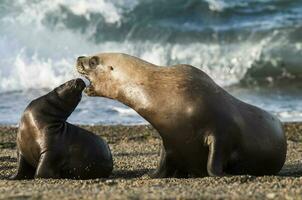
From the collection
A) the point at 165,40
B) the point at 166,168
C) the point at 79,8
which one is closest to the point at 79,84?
the point at 166,168

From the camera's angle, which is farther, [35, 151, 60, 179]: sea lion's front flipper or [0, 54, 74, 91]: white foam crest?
[0, 54, 74, 91]: white foam crest

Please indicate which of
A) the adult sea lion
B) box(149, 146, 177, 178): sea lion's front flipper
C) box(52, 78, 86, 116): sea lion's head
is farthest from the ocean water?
box(149, 146, 177, 178): sea lion's front flipper

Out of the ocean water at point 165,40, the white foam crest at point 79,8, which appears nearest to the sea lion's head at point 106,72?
the ocean water at point 165,40

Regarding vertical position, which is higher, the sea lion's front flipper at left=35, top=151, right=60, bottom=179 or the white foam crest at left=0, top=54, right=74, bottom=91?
the sea lion's front flipper at left=35, top=151, right=60, bottom=179

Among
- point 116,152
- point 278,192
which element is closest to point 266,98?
point 116,152

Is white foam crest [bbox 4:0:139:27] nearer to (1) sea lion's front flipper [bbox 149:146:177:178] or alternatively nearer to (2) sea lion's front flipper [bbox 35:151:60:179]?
(2) sea lion's front flipper [bbox 35:151:60:179]

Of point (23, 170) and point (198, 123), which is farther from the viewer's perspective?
point (23, 170)

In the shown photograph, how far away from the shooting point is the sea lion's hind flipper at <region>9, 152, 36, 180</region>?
771 cm

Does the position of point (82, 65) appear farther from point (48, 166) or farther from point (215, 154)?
point (215, 154)

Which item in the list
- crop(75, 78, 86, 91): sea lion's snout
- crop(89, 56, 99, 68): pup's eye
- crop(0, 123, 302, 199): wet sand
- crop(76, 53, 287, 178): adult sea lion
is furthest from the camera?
crop(75, 78, 86, 91): sea lion's snout

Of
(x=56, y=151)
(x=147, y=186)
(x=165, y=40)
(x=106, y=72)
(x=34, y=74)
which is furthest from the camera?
(x=165, y=40)

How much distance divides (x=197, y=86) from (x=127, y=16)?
19398mm

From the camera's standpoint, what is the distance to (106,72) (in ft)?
26.2

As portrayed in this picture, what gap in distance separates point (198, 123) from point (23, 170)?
1.82 m
